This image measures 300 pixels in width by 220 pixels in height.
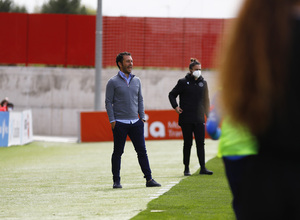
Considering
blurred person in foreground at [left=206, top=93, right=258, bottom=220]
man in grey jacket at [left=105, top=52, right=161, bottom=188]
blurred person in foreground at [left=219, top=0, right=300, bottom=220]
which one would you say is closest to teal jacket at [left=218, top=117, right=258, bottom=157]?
blurred person in foreground at [left=206, top=93, right=258, bottom=220]

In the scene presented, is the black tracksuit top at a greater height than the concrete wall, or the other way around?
the black tracksuit top

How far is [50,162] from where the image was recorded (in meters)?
16.1

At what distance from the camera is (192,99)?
11562mm

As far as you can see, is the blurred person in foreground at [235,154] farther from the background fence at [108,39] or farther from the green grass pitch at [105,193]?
the background fence at [108,39]

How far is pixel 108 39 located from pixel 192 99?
2513 cm

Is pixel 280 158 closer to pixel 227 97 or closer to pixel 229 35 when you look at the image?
pixel 227 97

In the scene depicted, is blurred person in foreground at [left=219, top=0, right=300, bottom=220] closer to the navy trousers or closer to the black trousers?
the navy trousers

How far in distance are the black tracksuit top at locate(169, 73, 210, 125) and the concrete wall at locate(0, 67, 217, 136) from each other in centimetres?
2507

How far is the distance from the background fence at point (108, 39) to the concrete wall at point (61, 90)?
0.52m

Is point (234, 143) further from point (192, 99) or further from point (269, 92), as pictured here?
point (192, 99)

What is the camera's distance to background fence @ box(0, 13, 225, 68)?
36.4 metres

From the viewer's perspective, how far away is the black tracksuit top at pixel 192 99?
11.5m

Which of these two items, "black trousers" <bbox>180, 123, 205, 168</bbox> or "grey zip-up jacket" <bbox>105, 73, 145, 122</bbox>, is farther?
"black trousers" <bbox>180, 123, 205, 168</bbox>

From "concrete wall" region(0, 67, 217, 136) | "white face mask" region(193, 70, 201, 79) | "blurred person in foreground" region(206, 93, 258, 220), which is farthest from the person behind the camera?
"concrete wall" region(0, 67, 217, 136)
